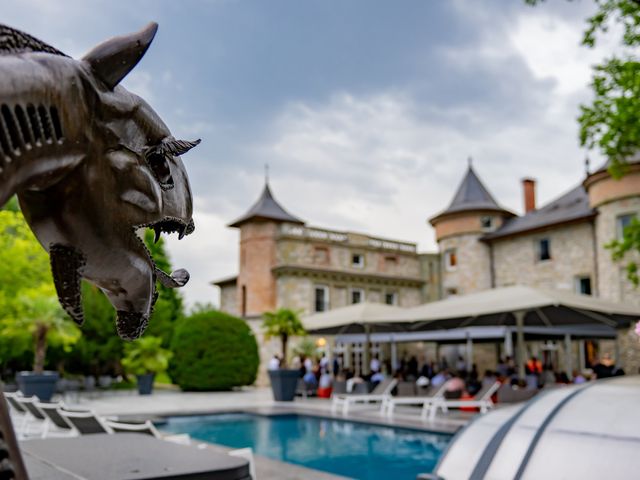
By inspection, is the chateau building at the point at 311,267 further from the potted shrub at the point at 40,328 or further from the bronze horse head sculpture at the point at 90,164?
the bronze horse head sculpture at the point at 90,164

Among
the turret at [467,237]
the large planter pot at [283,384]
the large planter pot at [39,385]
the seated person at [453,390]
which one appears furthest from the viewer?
the turret at [467,237]

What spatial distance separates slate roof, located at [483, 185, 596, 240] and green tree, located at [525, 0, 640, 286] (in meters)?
13.9

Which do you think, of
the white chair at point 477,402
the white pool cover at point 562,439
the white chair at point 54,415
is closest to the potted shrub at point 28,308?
the white chair at point 54,415

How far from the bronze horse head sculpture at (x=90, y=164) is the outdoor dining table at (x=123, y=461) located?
3.80 feet

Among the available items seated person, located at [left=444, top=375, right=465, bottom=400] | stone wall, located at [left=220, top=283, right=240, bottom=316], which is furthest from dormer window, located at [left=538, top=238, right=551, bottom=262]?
stone wall, located at [left=220, top=283, right=240, bottom=316]

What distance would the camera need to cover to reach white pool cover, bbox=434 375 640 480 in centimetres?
299

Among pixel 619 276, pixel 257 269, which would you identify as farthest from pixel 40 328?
pixel 619 276

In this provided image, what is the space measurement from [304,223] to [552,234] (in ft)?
42.8

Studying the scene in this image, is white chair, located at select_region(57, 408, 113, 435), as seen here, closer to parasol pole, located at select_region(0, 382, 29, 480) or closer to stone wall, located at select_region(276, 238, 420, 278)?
parasol pole, located at select_region(0, 382, 29, 480)

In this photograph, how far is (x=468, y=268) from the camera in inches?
1267

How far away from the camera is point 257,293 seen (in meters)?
31.7

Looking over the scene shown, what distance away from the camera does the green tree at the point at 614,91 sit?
12.9 m

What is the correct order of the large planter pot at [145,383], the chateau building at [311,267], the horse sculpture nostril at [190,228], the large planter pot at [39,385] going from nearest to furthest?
the horse sculpture nostril at [190,228], the large planter pot at [39,385], the large planter pot at [145,383], the chateau building at [311,267]

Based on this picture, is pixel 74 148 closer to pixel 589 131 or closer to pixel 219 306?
pixel 589 131
